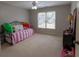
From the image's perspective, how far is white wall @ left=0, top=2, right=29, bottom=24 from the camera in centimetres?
457

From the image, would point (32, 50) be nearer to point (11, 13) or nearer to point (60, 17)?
point (11, 13)

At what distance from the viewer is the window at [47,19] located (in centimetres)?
615

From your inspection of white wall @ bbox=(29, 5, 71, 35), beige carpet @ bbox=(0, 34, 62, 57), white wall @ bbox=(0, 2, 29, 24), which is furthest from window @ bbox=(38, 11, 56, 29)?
beige carpet @ bbox=(0, 34, 62, 57)

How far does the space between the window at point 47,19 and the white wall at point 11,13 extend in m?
1.13

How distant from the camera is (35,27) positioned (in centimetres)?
684

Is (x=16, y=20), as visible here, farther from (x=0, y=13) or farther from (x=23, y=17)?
(x=0, y=13)

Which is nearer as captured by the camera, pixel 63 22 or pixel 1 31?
pixel 1 31

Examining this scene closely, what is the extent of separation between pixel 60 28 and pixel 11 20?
122 inches

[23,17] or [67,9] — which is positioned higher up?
[67,9]

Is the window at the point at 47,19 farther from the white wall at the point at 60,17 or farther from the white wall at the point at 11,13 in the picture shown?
the white wall at the point at 11,13

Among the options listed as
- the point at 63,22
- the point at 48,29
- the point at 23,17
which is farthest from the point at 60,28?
the point at 23,17

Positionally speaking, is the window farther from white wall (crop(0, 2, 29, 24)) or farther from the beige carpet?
the beige carpet

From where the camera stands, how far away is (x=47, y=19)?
6445 millimetres

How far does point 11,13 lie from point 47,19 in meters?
2.54
